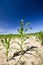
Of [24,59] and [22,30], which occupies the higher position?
[22,30]

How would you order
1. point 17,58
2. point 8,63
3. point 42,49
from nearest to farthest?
point 8,63 → point 17,58 → point 42,49

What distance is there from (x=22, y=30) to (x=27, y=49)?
1339mm

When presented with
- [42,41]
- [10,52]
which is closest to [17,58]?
[10,52]

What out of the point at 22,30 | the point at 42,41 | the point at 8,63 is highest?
the point at 22,30

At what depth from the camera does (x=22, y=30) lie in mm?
7746

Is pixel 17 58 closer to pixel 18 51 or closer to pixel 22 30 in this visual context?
pixel 18 51

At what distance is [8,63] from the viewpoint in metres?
6.74

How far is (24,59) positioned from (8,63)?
2.97ft

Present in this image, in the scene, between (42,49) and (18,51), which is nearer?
(18,51)

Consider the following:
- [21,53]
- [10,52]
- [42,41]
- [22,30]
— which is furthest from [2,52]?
[42,41]

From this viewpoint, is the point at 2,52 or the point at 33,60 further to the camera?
the point at 2,52

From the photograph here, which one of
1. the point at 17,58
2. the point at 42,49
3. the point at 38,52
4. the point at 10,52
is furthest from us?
the point at 42,49

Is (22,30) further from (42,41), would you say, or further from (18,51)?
(42,41)

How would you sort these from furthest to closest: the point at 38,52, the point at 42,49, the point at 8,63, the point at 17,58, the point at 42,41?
the point at 42,41
the point at 42,49
the point at 38,52
the point at 17,58
the point at 8,63
